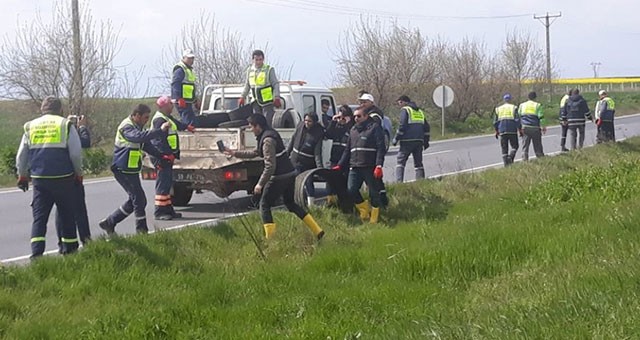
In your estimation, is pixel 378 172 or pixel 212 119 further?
pixel 212 119

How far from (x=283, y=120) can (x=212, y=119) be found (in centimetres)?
117

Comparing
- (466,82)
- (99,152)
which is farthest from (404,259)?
(466,82)

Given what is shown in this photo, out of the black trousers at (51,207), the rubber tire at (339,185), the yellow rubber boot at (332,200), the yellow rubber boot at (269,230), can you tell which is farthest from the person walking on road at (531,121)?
the black trousers at (51,207)

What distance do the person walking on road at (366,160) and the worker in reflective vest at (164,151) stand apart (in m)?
2.40

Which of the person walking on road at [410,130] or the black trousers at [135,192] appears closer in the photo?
the black trousers at [135,192]

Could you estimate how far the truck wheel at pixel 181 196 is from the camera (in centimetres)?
1481

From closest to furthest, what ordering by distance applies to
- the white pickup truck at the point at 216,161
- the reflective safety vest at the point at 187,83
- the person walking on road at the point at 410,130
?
the white pickup truck at the point at 216,161
the reflective safety vest at the point at 187,83
the person walking on road at the point at 410,130

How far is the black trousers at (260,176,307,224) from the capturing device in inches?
410

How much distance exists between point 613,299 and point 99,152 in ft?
63.1

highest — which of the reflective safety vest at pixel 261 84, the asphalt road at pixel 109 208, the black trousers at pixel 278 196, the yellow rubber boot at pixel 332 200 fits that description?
the reflective safety vest at pixel 261 84

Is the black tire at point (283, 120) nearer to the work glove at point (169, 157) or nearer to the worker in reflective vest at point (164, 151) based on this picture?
the worker in reflective vest at point (164, 151)

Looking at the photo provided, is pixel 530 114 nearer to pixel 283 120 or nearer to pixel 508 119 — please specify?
pixel 508 119

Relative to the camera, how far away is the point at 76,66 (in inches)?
1054

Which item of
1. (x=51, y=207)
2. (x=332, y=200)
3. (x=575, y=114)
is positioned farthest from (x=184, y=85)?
(x=575, y=114)
